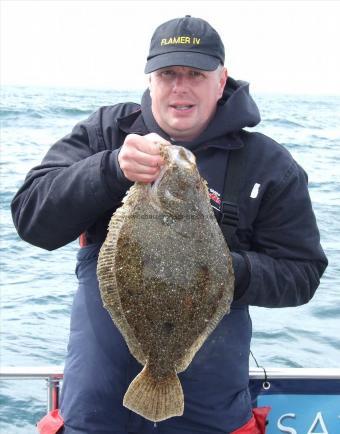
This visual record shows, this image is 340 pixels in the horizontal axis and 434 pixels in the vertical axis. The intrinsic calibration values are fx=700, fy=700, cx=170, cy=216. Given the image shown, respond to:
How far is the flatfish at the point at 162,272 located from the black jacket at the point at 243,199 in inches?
12.5

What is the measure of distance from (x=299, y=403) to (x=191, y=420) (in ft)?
3.16

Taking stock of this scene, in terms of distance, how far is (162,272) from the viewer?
2787 millimetres

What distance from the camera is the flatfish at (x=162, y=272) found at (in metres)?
2.77

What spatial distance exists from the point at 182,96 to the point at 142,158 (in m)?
0.72

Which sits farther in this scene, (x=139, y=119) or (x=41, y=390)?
(x=41, y=390)

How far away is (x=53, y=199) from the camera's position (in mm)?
3039

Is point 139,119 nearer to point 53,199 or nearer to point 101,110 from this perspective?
point 101,110

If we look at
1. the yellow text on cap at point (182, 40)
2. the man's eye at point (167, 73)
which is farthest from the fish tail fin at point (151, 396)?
the yellow text on cap at point (182, 40)

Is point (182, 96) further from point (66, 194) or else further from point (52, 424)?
point (52, 424)

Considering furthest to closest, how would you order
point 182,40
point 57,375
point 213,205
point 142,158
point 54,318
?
point 54,318
point 57,375
point 182,40
point 213,205
point 142,158

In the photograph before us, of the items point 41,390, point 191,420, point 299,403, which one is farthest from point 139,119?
point 41,390

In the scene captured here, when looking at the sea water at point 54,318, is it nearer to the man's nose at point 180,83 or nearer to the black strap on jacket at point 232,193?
the black strap on jacket at point 232,193

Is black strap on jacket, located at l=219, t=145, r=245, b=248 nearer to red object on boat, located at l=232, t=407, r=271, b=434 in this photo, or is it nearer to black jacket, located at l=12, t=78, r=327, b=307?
black jacket, located at l=12, t=78, r=327, b=307

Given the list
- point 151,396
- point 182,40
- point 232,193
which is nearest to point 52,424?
point 151,396
